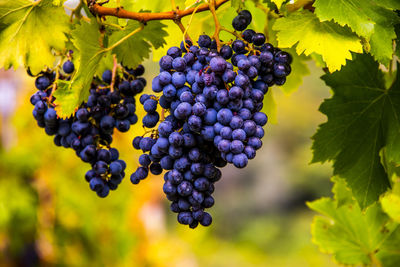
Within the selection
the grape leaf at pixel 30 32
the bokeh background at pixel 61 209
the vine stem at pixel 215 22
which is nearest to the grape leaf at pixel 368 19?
the vine stem at pixel 215 22

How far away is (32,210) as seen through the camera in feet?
11.5

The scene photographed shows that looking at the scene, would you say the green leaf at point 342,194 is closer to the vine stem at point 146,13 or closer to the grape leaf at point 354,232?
the grape leaf at point 354,232

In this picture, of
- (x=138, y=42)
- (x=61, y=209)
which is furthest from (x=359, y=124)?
(x=61, y=209)

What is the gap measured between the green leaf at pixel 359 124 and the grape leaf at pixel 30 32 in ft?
1.78

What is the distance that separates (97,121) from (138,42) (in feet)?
0.59

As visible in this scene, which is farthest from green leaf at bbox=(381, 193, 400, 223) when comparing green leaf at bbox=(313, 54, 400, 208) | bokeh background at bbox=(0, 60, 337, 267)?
bokeh background at bbox=(0, 60, 337, 267)

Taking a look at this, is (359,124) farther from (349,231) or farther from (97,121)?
(97,121)

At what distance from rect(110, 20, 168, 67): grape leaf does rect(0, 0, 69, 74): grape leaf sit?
104 millimetres

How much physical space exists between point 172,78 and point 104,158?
0.27m

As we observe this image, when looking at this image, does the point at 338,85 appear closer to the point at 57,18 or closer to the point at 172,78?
the point at 172,78

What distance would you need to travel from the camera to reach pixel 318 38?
0.70m

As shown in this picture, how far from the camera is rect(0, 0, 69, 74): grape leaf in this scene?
0.77 meters

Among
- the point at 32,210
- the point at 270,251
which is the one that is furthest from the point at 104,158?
the point at 270,251

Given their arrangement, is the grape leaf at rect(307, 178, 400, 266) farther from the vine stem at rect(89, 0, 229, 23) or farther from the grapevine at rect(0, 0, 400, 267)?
the vine stem at rect(89, 0, 229, 23)
